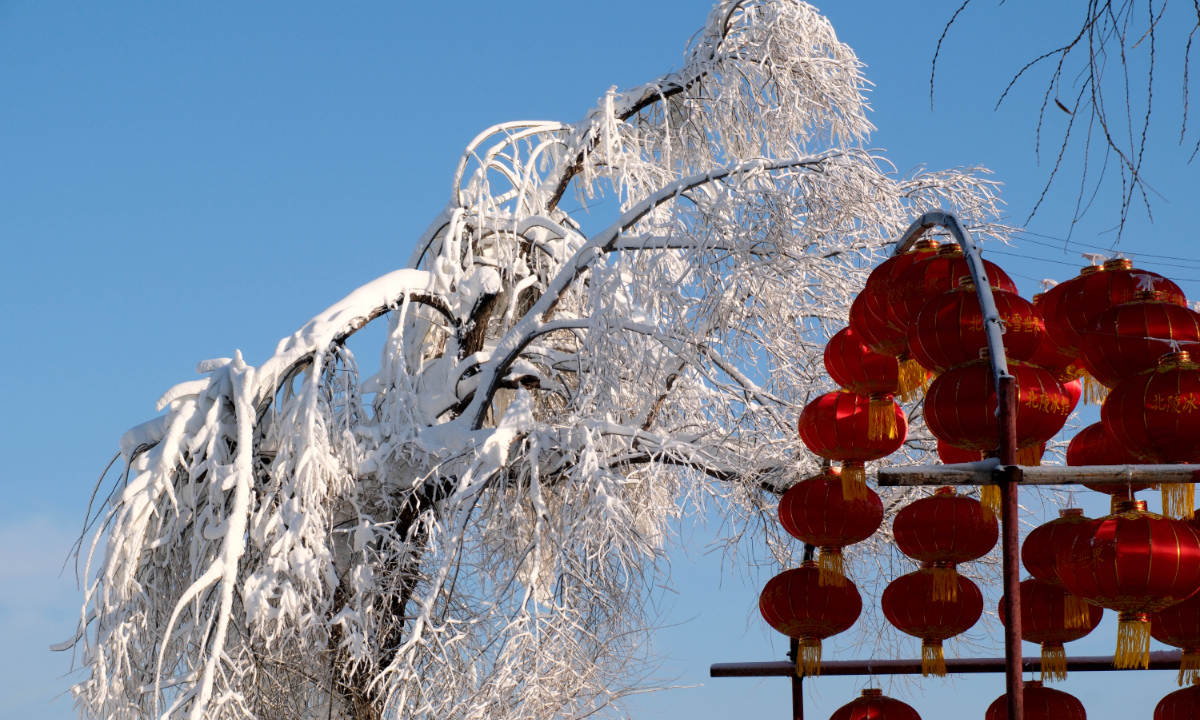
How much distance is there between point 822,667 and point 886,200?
11.0 feet

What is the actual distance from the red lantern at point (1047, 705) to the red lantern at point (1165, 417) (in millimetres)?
1363

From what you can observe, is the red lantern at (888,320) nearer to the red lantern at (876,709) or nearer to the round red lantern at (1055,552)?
the round red lantern at (1055,552)

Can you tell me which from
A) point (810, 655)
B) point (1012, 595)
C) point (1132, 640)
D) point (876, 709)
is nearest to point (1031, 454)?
point (1132, 640)

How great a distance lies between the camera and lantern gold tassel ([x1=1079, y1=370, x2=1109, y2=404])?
5.33 meters

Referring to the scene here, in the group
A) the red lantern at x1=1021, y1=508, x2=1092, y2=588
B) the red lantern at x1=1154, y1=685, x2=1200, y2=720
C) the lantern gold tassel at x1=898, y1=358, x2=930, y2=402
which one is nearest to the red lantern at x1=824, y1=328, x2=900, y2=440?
the lantern gold tassel at x1=898, y1=358, x2=930, y2=402

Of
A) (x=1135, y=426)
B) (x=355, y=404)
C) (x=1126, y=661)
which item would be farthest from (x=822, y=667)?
(x=355, y=404)

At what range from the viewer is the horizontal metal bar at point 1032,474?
409cm

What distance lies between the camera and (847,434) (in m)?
5.85

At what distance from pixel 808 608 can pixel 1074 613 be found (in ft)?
4.26

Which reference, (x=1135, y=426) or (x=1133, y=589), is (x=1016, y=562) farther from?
(x=1135, y=426)

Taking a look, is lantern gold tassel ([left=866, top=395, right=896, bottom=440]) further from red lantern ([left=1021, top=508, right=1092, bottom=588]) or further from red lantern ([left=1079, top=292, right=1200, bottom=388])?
red lantern ([left=1079, top=292, right=1200, bottom=388])

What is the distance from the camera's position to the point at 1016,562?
399 cm

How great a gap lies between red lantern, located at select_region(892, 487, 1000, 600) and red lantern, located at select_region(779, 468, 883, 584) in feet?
0.92

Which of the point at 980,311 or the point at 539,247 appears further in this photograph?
the point at 539,247
